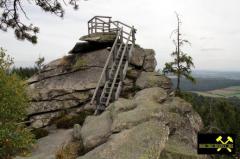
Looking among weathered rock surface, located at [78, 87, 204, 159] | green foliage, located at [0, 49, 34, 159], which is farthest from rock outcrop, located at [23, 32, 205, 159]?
green foliage, located at [0, 49, 34, 159]

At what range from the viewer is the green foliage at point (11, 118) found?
54.5 ft

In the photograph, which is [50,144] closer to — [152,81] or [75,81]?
[75,81]

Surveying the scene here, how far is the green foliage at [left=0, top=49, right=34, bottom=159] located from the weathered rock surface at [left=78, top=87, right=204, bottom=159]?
3724 mm

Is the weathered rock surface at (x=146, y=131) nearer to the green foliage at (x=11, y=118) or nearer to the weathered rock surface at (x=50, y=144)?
the weathered rock surface at (x=50, y=144)

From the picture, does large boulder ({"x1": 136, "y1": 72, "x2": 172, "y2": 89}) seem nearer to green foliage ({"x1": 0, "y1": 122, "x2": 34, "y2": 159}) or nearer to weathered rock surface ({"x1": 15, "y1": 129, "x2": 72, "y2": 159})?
weathered rock surface ({"x1": 15, "y1": 129, "x2": 72, "y2": 159})

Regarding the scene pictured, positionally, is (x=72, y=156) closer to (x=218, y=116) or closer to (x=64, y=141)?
(x=64, y=141)

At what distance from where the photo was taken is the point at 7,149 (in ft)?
57.3

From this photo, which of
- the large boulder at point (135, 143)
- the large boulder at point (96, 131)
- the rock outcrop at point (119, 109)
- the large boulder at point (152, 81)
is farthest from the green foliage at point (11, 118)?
the large boulder at point (152, 81)

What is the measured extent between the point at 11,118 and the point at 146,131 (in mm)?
10726

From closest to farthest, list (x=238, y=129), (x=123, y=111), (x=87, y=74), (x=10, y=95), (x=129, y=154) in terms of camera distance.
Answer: (x=129, y=154) < (x=123, y=111) < (x=10, y=95) < (x=87, y=74) < (x=238, y=129)

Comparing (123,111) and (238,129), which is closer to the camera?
(123,111)

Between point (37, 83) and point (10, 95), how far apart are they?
200 inches

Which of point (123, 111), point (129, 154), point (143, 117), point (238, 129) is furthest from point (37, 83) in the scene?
point (238, 129)

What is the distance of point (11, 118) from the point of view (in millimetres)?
20391
